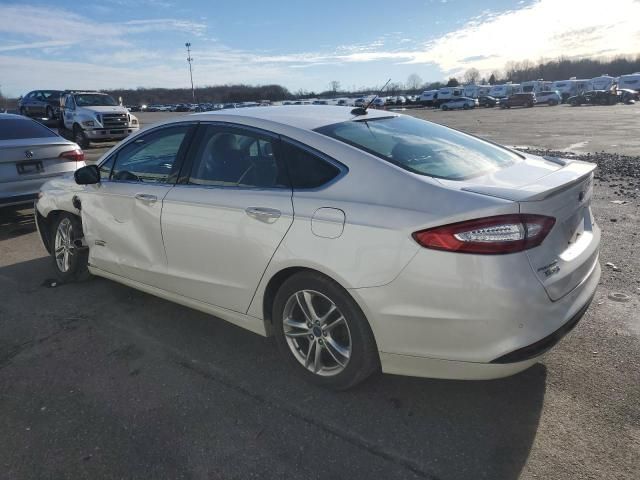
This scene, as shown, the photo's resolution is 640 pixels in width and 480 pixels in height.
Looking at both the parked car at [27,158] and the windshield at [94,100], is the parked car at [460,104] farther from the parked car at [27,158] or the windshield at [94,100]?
the parked car at [27,158]

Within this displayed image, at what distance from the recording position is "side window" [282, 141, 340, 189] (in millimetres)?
2834

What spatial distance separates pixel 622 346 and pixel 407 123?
214cm

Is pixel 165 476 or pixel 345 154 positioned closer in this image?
pixel 165 476

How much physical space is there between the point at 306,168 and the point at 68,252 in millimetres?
3172

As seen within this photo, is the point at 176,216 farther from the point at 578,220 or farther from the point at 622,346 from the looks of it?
the point at 622,346

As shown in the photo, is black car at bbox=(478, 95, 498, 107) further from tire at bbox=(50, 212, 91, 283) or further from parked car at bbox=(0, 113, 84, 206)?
tire at bbox=(50, 212, 91, 283)

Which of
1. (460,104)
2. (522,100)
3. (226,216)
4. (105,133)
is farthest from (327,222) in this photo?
(460,104)

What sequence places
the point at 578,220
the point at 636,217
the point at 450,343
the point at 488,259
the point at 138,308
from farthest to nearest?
the point at 636,217 → the point at 138,308 → the point at 578,220 → the point at 450,343 → the point at 488,259

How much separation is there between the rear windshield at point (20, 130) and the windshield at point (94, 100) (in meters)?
12.1

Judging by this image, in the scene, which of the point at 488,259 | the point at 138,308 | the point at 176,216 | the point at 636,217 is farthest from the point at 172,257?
the point at 636,217

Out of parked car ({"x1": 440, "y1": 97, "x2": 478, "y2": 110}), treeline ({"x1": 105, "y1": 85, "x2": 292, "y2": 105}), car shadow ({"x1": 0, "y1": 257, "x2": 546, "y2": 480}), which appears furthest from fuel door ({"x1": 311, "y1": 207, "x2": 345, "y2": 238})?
treeline ({"x1": 105, "y1": 85, "x2": 292, "y2": 105})

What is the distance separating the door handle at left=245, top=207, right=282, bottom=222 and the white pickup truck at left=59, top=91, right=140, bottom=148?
1647cm

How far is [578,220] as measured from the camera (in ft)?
9.16

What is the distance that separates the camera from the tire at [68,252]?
4.78 m
